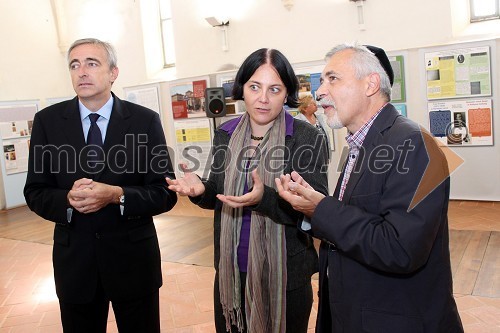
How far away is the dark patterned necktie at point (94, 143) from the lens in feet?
6.64

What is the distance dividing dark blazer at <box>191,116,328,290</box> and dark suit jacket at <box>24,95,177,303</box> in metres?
0.29

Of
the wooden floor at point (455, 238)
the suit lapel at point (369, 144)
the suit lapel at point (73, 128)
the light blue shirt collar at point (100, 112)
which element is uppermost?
the light blue shirt collar at point (100, 112)

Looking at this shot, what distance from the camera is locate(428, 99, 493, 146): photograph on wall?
6.18 m

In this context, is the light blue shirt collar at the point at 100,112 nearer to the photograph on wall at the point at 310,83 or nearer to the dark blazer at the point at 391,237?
the dark blazer at the point at 391,237

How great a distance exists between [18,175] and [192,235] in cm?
499

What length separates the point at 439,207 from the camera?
129cm

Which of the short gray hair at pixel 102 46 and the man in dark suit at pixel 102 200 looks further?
the short gray hair at pixel 102 46

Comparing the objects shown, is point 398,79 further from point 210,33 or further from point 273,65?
point 273,65

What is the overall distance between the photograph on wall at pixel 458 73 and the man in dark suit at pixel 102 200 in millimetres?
5328

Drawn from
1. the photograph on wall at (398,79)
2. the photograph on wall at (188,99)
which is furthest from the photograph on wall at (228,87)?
the photograph on wall at (398,79)

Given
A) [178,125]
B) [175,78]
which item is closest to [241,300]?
[178,125]

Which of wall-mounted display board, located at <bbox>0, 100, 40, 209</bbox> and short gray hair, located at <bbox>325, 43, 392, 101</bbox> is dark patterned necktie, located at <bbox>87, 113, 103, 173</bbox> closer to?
short gray hair, located at <bbox>325, 43, 392, 101</bbox>

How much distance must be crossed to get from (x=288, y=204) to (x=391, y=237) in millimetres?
645

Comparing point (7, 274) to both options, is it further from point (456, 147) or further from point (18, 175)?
point (456, 147)
